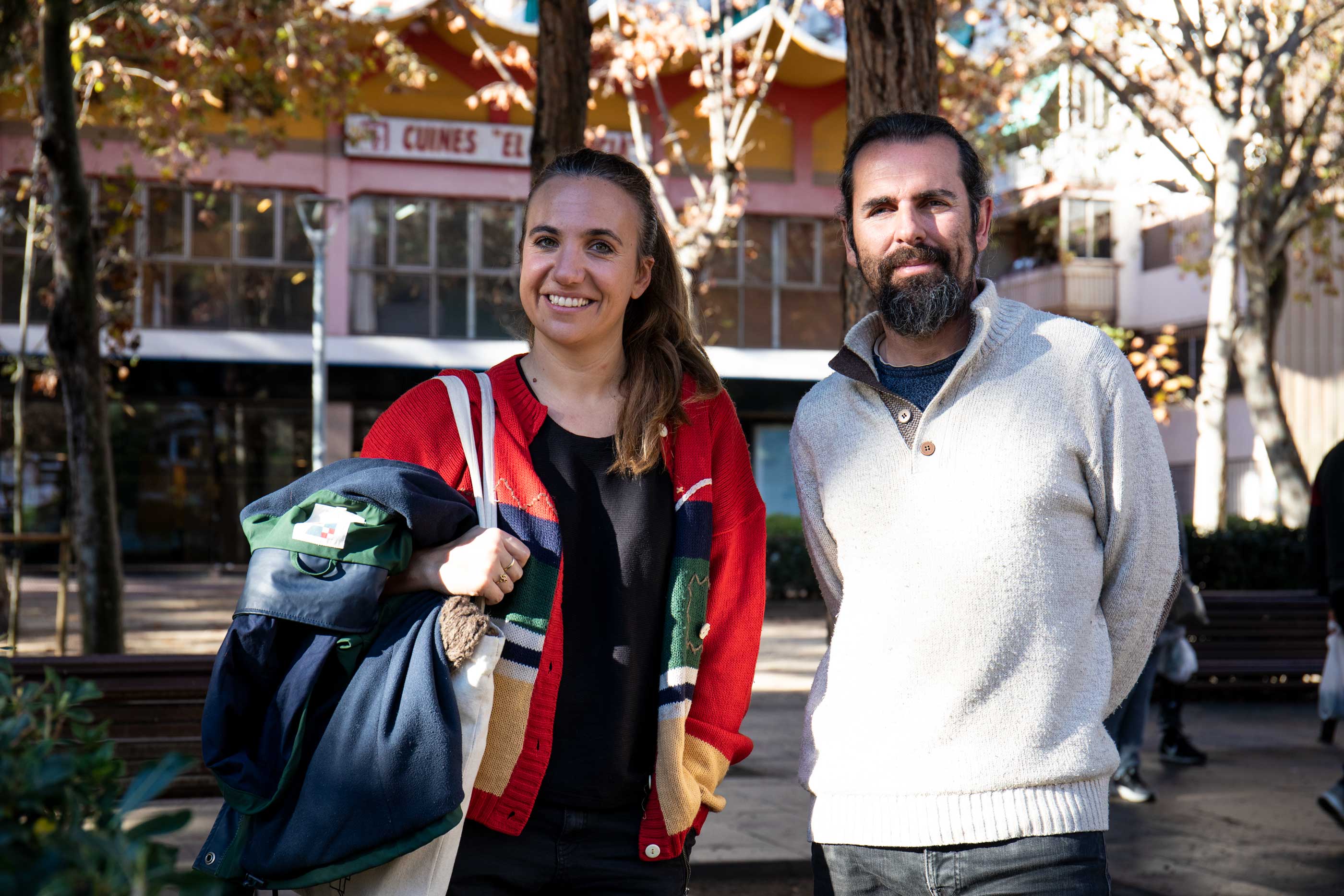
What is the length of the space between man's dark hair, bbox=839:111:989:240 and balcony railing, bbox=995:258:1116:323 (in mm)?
30516

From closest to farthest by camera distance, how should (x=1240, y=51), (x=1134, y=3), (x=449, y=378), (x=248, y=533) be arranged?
(x=248, y=533) → (x=449, y=378) → (x=1240, y=51) → (x=1134, y=3)

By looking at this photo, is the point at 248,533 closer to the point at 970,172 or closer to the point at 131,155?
the point at 970,172

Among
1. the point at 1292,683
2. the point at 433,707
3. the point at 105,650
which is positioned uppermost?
the point at 433,707

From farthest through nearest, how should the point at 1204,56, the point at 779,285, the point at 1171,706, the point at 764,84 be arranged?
the point at 779,285
the point at 764,84
the point at 1204,56
the point at 1171,706

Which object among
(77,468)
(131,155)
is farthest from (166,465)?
(77,468)

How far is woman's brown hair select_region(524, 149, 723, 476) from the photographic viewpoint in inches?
111

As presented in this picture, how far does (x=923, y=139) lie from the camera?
281 cm

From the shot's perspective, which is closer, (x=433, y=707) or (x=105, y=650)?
(x=433, y=707)

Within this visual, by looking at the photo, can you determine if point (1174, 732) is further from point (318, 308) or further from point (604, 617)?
point (318, 308)

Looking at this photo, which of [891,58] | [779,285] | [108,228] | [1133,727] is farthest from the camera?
[779,285]

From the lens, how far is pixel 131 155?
26562 mm

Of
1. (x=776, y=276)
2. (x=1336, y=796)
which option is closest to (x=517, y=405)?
(x=1336, y=796)

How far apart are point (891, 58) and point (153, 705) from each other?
14.1 feet

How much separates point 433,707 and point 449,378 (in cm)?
70
